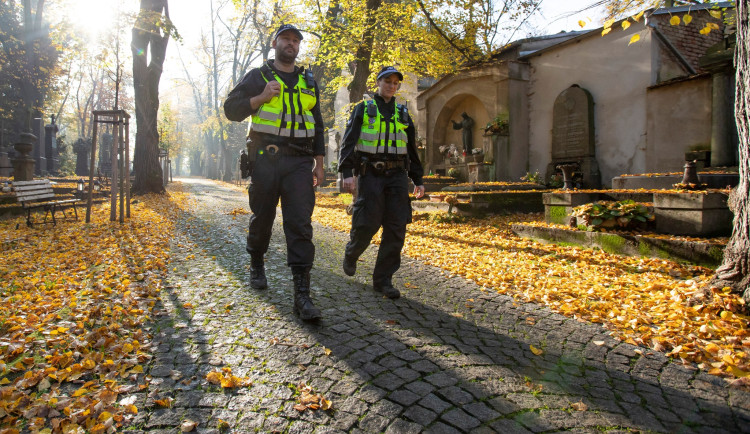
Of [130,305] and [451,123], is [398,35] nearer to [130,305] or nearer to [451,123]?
[451,123]

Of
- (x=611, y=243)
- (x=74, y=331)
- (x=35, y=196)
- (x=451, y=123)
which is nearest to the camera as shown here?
(x=74, y=331)

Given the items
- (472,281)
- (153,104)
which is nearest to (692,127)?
(472,281)

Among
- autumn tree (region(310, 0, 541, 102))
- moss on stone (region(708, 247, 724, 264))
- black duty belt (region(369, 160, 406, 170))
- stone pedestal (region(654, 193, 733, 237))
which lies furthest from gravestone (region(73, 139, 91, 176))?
moss on stone (region(708, 247, 724, 264))

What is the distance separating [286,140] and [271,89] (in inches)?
17.2

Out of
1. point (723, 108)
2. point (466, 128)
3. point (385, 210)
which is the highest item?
point (466, 128)

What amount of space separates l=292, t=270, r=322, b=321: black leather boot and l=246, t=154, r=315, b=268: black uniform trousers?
92 millimetres

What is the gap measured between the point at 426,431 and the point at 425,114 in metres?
20.1

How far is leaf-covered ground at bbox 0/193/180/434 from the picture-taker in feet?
6.97

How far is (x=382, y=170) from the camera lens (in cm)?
407

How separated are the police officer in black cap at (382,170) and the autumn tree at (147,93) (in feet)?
47.4

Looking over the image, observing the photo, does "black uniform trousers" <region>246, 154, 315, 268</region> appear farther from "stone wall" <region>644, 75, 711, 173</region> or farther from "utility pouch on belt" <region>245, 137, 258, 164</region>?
"stone wall" <region>644, 75, 711, 173</region>

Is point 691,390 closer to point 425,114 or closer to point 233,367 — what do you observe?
point 233,367

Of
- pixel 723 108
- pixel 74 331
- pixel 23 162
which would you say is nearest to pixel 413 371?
pixel 74 331

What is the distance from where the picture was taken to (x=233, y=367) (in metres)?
2.60
